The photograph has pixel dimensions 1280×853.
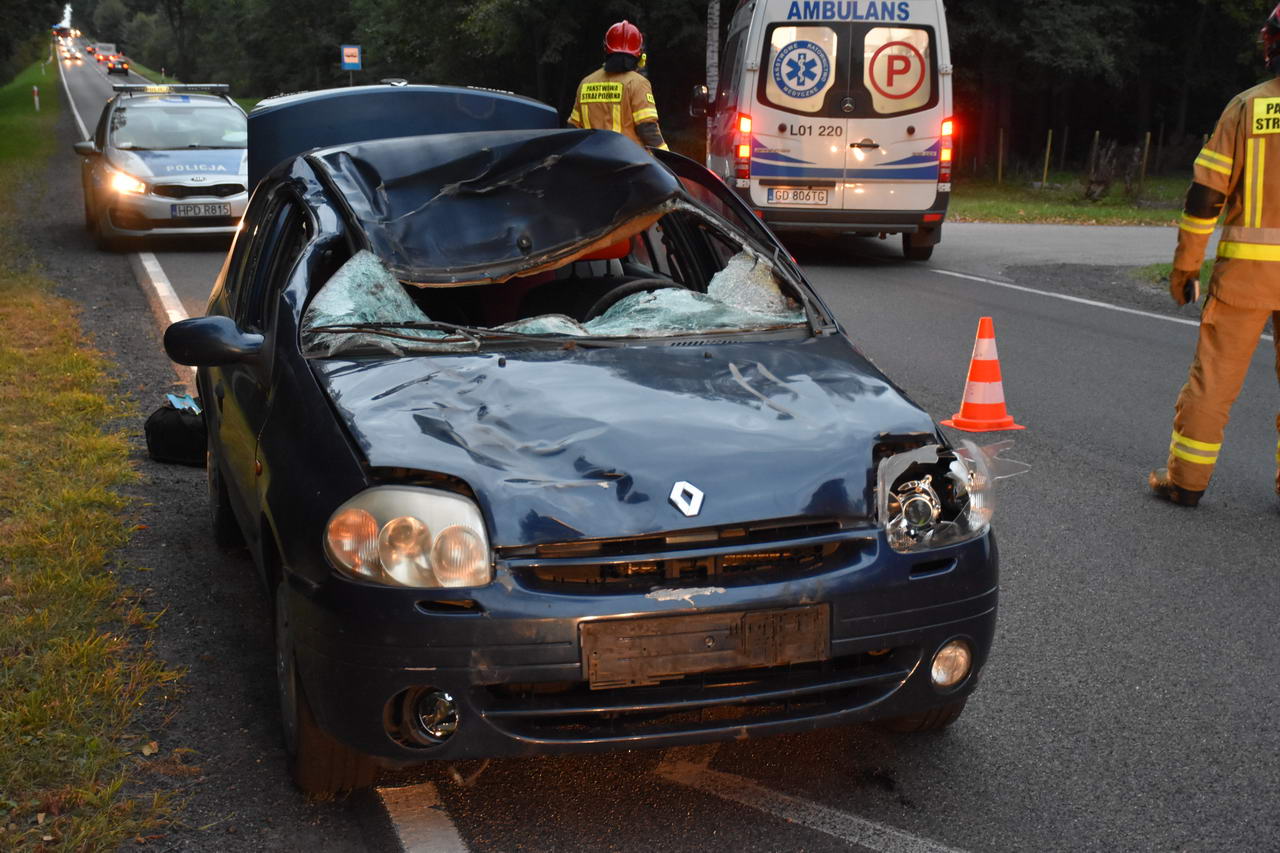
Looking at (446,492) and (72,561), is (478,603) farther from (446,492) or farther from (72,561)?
(72,561)

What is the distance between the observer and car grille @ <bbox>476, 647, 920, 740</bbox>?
3.06 meters

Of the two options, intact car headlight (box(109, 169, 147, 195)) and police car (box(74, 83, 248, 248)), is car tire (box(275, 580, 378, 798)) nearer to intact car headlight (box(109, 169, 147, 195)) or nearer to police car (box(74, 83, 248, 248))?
police car (box(74, 83, 248, 248))

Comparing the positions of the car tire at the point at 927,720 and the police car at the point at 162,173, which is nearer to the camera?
the car tire at the point at 927,720

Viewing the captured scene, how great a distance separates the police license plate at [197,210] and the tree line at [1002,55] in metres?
26.1

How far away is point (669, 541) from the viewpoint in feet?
10.1

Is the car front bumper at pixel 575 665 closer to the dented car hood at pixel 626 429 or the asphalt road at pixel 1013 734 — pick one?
the dented car hood at pixel 626 429

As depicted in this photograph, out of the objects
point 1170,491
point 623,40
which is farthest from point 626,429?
point 623,40

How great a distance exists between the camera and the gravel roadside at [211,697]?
326 centimetres

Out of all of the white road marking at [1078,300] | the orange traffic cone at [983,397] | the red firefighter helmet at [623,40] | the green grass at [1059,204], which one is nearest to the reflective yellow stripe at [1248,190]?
the orange traffic cone at [983,397]

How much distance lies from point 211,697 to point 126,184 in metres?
11.8

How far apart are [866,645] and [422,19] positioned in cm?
4878

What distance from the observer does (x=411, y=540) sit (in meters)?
3.07

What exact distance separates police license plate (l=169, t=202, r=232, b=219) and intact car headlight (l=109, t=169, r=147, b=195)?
0.36m

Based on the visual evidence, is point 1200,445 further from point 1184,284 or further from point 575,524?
point 575,524
